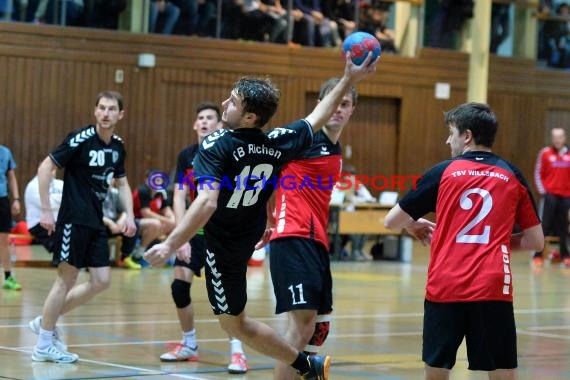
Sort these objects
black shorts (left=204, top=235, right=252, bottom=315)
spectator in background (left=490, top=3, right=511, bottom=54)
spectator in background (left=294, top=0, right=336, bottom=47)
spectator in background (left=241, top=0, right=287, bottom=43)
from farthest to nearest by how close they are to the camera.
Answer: spectator in background (left=490, top=3, right=511, bottom=54) < spectator in background (left=294, top=0, right=336, bottom=47) < spectator in background (left=241, top=0, right=287, bottom=43) < black shorts (left=204, top=235, right=252, bottom=315)

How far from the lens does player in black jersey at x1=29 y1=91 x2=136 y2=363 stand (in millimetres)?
8664

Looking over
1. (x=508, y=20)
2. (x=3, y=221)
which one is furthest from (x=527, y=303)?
(x=508, y=20)

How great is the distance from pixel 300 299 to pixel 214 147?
137 cm

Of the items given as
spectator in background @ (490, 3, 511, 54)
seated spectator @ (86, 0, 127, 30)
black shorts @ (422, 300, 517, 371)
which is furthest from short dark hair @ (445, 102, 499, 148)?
spectator in background @ (490, 3, 511, 54)

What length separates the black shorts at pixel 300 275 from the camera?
6.91 metres

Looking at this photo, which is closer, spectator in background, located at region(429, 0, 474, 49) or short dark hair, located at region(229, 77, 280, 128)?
short dark hair, located at region(229, 77, 280, 128)

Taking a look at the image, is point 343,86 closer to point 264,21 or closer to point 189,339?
point 189,339

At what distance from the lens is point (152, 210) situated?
1808 centimetres

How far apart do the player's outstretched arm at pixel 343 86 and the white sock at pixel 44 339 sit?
10.8ft

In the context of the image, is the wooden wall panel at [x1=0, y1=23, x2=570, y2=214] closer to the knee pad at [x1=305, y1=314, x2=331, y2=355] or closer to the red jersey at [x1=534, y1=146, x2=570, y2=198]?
the red jersey at [x1=534, y1=146, x2=570, y2=198]

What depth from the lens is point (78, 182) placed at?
8922mm

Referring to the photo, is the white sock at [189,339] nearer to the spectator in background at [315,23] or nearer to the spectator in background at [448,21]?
the spectator in background at [315,23]

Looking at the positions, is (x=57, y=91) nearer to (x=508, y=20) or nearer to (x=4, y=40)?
(x=4, y=40)

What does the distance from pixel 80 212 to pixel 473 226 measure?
4.14m
